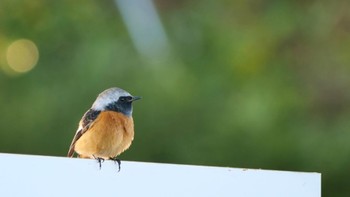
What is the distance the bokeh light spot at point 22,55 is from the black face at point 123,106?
4310 mm

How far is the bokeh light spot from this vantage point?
24.6ft

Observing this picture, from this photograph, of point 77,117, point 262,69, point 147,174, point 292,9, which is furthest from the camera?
point 292,9

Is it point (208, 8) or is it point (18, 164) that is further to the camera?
point (208, 8)

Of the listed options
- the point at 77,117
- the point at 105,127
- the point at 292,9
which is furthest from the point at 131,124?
the point at 292,9

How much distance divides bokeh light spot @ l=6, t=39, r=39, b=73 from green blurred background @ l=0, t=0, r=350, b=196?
12 millimetres

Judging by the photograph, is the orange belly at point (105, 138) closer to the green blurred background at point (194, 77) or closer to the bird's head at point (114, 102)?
the bird's head at point (114, 102)

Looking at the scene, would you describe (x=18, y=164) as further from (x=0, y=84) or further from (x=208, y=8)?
(x=208, y=8)

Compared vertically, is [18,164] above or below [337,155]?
below

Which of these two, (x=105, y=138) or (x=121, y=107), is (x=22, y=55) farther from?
(x=105, y=138)

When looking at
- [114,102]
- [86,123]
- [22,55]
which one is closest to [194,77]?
[22,55]

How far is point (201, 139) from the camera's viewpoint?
6.91 meters

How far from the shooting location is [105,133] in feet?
9.68

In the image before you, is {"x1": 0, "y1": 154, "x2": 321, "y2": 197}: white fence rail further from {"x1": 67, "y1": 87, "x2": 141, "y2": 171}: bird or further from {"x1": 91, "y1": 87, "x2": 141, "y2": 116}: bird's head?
{"x1": 91, "y1": 87, "x2": 141, "y2": 116}: bird's head

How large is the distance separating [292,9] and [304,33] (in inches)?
11.6
